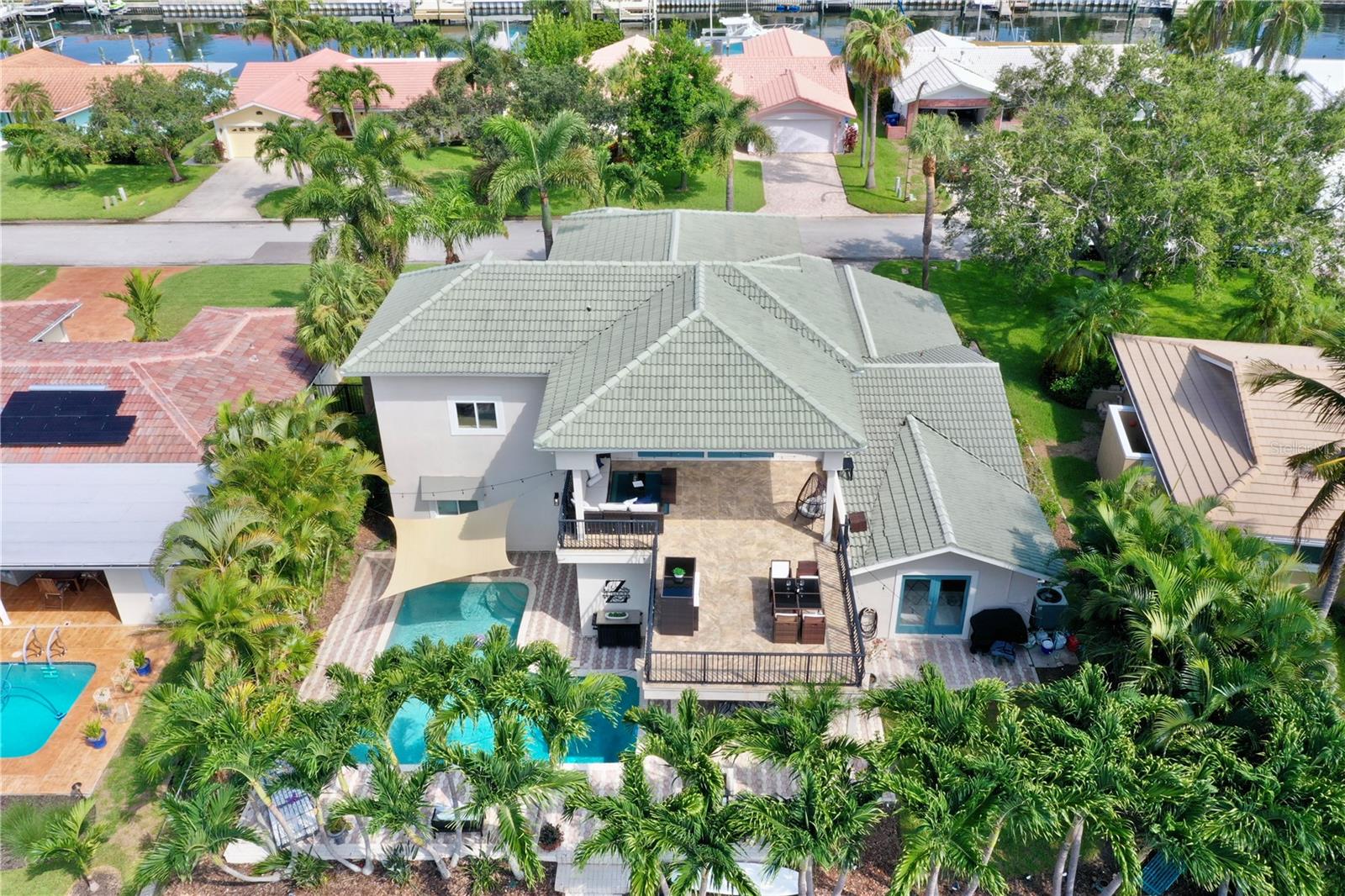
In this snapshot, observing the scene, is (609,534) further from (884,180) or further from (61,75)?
(61,75)

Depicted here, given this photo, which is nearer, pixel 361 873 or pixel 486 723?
pixel 361 873

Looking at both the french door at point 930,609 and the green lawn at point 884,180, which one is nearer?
the french door at point 930,609

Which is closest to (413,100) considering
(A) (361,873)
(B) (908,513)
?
(B) (908,513)

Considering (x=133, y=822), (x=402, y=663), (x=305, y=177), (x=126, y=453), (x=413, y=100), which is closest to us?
(x=402, y=663)

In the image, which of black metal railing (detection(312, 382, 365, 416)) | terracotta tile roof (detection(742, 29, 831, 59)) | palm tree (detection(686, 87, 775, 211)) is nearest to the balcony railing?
black metal railing (detection(312, 382, 365, 416))

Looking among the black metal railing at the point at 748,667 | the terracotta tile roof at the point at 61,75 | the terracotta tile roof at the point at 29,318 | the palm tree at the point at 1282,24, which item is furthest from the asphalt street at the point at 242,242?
the black metal railing at the point at 748,667

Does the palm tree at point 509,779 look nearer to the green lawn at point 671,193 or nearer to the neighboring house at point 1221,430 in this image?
the neighboring house at point 1221,430

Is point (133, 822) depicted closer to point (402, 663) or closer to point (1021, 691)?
point (402, 663)
